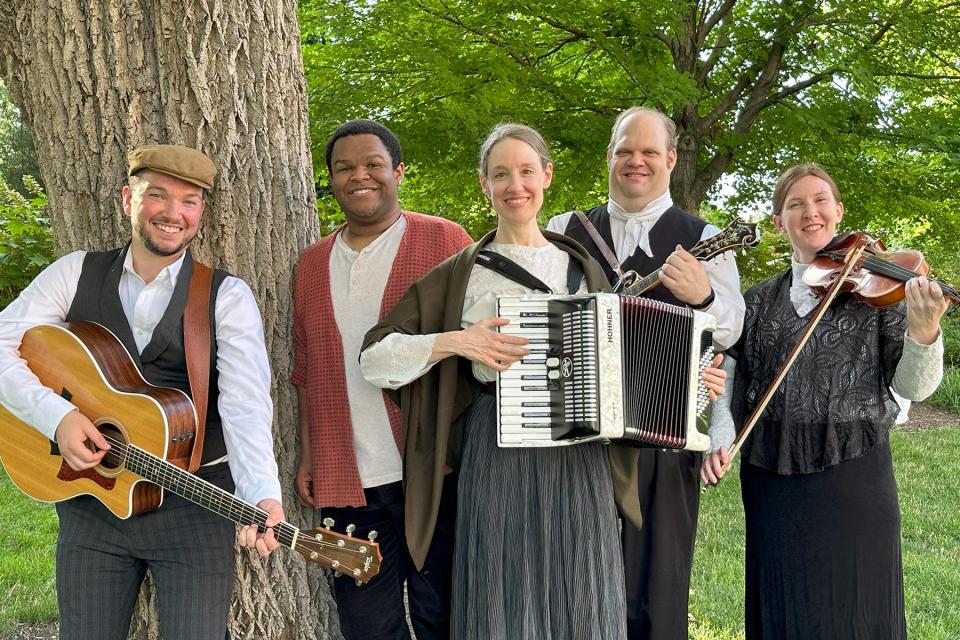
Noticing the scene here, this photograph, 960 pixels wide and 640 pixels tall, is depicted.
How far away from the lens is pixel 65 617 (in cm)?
246

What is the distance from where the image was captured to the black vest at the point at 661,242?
3109 millimetres

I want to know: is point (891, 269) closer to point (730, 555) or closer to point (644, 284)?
point (644, 284)

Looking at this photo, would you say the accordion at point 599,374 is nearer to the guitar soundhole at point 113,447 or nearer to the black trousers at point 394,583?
the black trousers at point 394,583

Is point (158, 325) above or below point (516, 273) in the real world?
below

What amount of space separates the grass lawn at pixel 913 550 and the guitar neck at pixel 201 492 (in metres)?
2.80

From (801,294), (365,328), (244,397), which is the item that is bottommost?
(244,397)

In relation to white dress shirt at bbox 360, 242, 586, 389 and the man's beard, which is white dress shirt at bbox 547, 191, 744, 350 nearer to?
white dress shirt at bbox 360, 242, 586, 389

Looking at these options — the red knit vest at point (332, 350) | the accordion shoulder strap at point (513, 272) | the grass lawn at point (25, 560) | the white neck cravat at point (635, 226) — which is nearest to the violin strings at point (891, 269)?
the white neck cravat at point (635, 226)

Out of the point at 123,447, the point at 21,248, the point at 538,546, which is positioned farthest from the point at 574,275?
the point at 21,248

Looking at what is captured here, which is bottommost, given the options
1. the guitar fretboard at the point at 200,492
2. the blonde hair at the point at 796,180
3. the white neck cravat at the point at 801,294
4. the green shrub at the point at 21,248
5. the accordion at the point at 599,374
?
the guitar fretboard at the point at 200,492

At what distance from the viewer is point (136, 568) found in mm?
2527

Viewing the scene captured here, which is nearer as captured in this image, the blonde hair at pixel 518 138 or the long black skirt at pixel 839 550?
the blonde hair at pixel 518 138

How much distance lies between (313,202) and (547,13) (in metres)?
4.23

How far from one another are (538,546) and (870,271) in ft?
4.78
